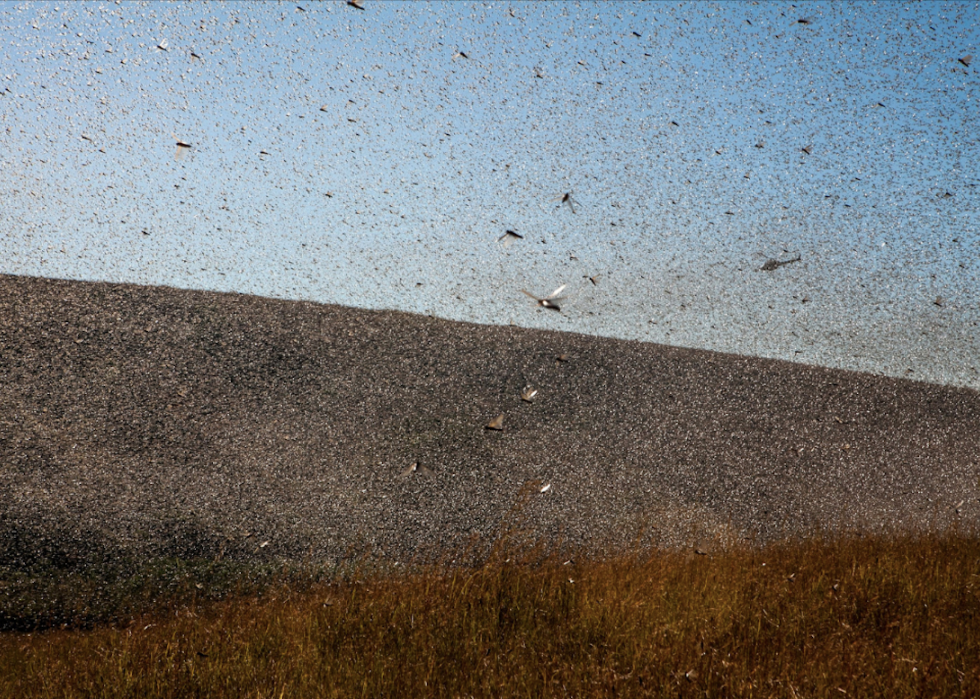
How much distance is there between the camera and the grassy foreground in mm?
2531

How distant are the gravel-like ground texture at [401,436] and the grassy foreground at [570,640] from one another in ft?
4.76

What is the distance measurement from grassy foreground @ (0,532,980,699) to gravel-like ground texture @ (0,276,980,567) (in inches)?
57.2

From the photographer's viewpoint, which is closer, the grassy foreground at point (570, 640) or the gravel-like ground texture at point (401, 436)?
the grassy foreground at point (570, 640)

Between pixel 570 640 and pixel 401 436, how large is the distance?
421cm

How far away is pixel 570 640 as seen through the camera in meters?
2.97

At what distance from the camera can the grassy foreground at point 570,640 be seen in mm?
2531

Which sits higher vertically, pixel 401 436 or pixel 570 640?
pixel 401 436

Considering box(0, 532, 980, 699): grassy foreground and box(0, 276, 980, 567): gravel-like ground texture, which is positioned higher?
box(0, 276, 980, 567): gravel-like ground texture

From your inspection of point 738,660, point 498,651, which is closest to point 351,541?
point 498,651

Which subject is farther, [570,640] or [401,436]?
[401,436]

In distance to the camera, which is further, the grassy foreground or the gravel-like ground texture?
the gravel-like ground texture

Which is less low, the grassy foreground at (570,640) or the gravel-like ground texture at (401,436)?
the gravel-like ground texture at (401,436)

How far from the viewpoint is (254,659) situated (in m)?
2.91

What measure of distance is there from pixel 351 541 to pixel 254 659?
2.48 metres
